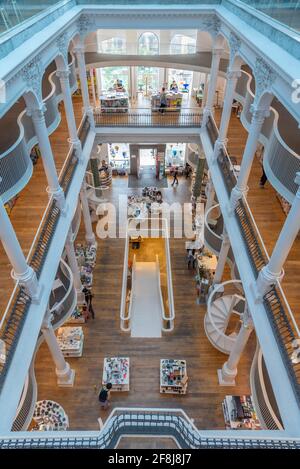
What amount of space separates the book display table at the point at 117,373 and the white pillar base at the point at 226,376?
301 cm

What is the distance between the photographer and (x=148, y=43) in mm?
17281

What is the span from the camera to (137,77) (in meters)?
19.4

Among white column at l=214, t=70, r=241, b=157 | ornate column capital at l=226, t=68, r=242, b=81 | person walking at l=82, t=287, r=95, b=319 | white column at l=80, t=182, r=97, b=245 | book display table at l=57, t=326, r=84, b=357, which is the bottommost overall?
book display table at l=57, t=326, r=84, b=357

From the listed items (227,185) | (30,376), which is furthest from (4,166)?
(227,185)

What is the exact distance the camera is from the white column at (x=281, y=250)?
593 centimetres

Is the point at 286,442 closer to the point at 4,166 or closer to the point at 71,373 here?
the point at 4,166

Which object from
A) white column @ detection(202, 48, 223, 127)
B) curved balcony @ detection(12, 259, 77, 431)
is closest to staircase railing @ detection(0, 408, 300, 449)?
curved balcony @ detection(12, 259, 77, 431)

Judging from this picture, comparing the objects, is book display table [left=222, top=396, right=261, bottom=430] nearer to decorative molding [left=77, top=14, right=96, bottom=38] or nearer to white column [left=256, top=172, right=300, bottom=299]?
white column [left=256, top=172, right=300, bottom=299]

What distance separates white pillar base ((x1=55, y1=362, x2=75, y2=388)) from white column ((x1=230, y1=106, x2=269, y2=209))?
716 centimetres

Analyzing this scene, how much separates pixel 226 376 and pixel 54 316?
571 centimetres

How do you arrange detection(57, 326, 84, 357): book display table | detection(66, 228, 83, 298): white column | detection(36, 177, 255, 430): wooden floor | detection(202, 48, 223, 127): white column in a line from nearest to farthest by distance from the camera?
1. detection(36, 177, 255, 430): wooden floor
2. detection(66, 228, 83, 298): white column
3. detection(57, 326, 84, 357): book display table
4. detection(202, 48, 223, 127): white column

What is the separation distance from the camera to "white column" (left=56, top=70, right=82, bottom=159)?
1016 centimetres

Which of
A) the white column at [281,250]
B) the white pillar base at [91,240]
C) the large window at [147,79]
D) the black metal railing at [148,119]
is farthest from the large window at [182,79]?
the white column at [281,250]

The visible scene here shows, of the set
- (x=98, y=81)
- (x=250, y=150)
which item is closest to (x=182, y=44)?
(x=98, y=81)
